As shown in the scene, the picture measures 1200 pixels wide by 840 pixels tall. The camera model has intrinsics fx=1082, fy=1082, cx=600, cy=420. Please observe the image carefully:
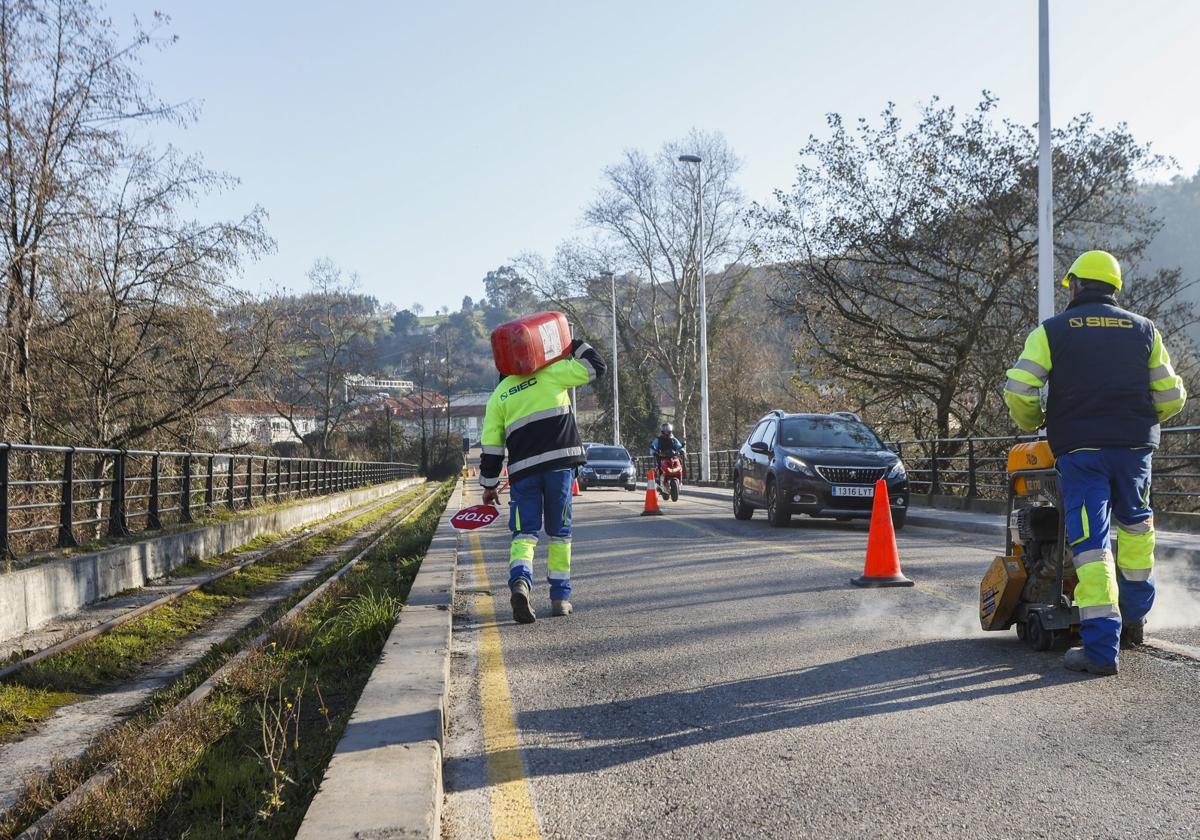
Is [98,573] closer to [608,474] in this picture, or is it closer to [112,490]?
[112,490]

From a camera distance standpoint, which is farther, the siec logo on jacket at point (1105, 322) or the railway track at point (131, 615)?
the railway track at point (131, 615)

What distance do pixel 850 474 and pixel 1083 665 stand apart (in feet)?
32.7

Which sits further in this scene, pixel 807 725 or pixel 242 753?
pixel 807 725

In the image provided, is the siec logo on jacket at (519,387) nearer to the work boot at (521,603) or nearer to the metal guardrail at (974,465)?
the work boot at (521,603)

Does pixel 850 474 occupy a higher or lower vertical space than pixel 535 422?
lower

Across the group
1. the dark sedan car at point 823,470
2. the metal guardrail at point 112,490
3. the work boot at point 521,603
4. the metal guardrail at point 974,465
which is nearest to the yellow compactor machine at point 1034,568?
the work boot at point 521,603

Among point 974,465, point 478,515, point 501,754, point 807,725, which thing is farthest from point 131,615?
point 974,465

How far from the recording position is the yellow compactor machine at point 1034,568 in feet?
18.5

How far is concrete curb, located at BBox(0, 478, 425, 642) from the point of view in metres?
7.80

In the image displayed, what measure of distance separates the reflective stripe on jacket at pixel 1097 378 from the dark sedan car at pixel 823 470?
31.4 feet

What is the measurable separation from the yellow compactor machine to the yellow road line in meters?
2.76

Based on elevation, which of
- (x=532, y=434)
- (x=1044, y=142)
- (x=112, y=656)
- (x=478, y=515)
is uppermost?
(x=1044, y=142)

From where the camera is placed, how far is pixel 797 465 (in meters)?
15.3

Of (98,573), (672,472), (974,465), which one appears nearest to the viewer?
(98,573)
